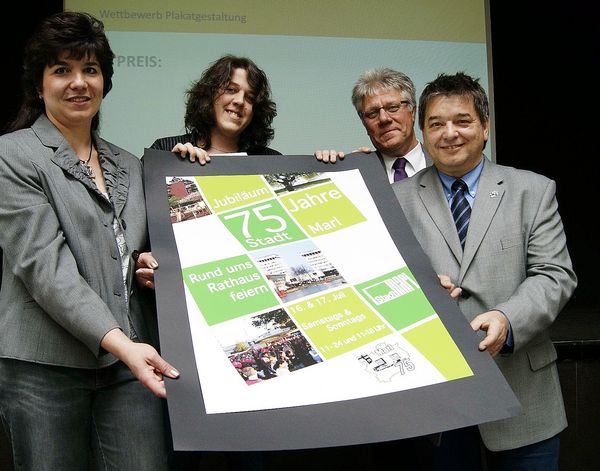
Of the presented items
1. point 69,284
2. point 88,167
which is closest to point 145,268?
point 69,284

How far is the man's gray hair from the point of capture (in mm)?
2191

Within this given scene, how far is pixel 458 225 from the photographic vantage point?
5.14 ft

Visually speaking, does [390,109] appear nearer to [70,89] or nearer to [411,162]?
[411,162]

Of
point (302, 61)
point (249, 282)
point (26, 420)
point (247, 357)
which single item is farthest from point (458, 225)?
point (302, 61)

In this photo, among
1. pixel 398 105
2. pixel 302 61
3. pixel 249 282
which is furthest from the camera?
pixel 302 61

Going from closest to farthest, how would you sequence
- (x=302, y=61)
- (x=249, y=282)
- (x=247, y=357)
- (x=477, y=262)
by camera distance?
(x=247, y=357), (x=249, y=282), (x=477, y=262), (x=302, y=61)

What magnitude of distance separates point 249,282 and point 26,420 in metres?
0.55

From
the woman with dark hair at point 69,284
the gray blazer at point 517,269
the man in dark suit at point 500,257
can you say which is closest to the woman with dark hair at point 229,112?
the woman with dark hair at point 69,284

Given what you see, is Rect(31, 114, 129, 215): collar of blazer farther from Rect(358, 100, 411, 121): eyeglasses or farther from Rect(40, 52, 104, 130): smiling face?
Rect(358, 100, 411, 121): eyeglasses

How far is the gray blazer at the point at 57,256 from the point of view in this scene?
1261 mm

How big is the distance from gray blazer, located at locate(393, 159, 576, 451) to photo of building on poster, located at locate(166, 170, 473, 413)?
156 millimetres

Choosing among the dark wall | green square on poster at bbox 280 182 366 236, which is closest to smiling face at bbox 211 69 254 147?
green square on poster at bbox 280 182 366 236

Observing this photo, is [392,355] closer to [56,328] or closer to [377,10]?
[56,328]

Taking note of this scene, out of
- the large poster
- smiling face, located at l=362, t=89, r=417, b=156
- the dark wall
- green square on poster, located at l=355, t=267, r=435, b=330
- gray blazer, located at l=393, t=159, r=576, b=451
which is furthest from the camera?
the dark wall
